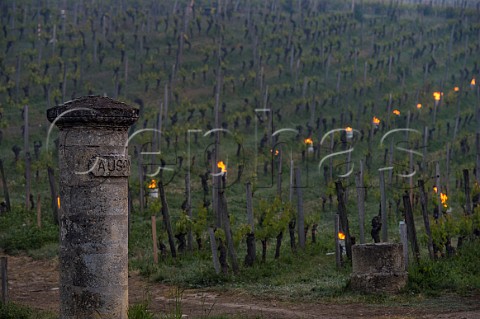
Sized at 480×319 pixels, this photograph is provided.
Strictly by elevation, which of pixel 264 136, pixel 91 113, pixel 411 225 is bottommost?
pixel 411 225

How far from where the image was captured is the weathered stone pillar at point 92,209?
10.7 m

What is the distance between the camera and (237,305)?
52.0 ft

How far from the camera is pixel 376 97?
4866 cm

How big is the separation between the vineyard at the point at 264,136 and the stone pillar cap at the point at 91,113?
1.31m

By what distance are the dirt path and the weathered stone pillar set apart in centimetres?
309

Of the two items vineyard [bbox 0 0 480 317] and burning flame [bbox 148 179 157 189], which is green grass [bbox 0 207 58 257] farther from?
burning flame [bbox 148 179 157 189]

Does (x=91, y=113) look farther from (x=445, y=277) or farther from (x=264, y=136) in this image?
(x=264, y=136)

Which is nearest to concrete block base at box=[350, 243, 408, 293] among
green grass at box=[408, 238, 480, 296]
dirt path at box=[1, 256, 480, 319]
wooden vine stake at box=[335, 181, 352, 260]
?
green grass at box=[408, 238, 480, 296]

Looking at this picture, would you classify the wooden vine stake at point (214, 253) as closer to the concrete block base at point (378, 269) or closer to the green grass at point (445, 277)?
the concrete block base at point (378, 269)

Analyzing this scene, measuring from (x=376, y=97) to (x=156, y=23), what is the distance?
56.4ft

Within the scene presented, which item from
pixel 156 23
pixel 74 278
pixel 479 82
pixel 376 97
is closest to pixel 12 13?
pixel 156 23

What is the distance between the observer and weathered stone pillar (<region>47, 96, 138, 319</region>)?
35.0ft

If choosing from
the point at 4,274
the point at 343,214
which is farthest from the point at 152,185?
the point at 4,274

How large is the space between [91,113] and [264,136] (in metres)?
28.0
